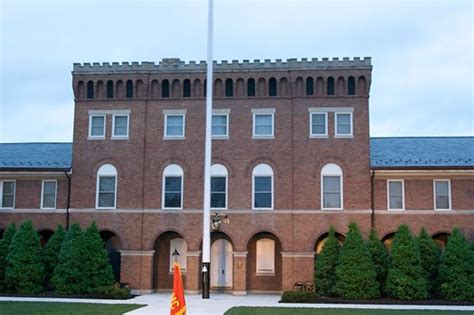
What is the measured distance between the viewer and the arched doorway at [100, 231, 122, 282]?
118 feet

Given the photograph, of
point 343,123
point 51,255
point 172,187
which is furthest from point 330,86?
point 51,255

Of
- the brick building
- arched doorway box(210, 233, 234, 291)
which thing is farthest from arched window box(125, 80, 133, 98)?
arched doorway box(210, 233, 234, 291)

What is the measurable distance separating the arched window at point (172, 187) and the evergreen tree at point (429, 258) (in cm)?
1267

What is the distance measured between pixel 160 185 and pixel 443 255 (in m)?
15.0

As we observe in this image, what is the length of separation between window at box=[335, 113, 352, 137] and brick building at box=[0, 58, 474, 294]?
5 cm

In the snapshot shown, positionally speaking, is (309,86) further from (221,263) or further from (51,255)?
(51,255)

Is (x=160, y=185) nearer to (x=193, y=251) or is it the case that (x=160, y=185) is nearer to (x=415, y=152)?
(x=193, y=251)

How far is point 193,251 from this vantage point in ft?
113

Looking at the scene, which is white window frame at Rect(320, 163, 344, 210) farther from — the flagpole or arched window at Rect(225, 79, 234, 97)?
the flagpole

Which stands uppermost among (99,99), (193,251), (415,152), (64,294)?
(99,99)

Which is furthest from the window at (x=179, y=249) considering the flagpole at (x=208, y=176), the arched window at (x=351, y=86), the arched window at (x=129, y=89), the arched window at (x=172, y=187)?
the arched window at (x=351, y=86)

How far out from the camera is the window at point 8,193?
121ft

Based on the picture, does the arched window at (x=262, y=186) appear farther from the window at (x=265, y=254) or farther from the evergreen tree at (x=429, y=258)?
the evergreen tree at (x=429, y=258)

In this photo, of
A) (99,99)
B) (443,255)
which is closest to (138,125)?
(99,99)
